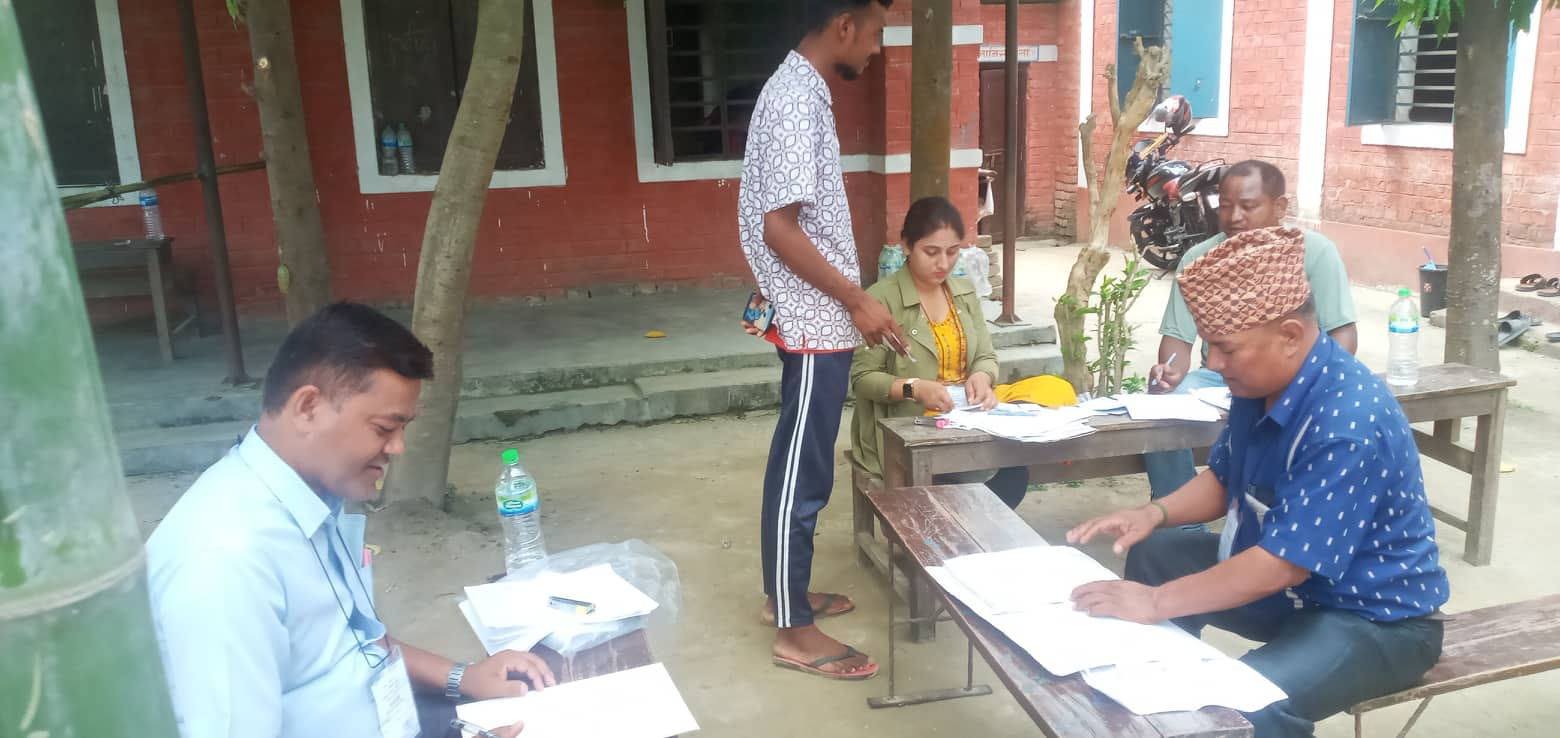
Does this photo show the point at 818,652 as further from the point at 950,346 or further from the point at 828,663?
the point at 950,346

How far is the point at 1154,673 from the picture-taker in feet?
6.21

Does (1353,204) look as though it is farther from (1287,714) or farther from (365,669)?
(365,669)

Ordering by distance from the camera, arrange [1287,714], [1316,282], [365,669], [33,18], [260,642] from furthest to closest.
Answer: [33,18] → [1316,282] → [1287,714] → [365,669] → [260,642]

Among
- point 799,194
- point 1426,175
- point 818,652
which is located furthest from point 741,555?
point 1426,175

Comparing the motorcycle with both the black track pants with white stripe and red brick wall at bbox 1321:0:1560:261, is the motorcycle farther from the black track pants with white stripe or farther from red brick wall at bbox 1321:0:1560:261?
the black track pants with white stripe

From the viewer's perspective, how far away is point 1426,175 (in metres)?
9.20

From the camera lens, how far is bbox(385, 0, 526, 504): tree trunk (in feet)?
13.9

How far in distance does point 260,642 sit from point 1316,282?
11.7 feet

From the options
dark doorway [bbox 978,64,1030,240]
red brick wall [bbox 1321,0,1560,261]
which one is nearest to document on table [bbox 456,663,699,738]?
red brick wall [bbox 1321,0,1560,261]

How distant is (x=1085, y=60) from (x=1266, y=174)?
974cm

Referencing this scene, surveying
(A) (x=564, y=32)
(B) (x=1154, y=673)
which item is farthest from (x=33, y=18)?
(B) (x=1154, y=673)

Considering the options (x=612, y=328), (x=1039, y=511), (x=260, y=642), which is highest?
(x=260, y=642)

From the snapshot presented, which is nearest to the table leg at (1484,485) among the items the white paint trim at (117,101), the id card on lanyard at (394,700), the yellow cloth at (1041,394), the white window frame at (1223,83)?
the yellow cloth at (1041,394)

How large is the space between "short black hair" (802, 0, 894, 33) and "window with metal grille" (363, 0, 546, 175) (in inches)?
191
